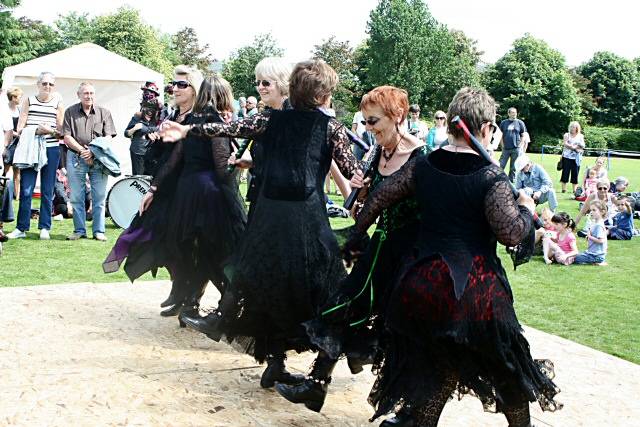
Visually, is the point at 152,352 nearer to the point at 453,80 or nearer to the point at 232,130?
the point at 232,130

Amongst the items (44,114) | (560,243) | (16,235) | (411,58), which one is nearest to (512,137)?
(560,243)

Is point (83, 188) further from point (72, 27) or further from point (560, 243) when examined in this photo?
point (72, 27)

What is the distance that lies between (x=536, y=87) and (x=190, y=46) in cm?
3956

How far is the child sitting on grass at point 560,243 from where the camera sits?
1029cm

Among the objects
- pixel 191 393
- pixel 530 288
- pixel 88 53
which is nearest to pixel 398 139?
pixel 191 393

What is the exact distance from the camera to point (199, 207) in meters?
5.76

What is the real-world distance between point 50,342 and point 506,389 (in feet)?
11.1

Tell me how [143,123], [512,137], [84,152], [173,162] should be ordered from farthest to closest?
[512,137] → [143,123] → [84,152] → [173,162]

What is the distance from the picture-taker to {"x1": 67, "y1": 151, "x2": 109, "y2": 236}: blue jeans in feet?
34.1

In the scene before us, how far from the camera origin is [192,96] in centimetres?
597

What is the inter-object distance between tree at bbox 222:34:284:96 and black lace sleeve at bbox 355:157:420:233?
48.5 metres

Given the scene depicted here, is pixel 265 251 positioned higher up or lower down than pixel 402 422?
higher up

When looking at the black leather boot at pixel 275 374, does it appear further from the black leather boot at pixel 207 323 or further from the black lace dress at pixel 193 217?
the black lace dress at pixel 193 217

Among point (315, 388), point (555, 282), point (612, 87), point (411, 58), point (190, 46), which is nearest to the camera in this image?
point (315, 388)
